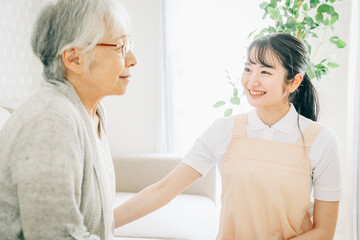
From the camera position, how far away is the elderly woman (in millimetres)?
798

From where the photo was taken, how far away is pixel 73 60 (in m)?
0.99

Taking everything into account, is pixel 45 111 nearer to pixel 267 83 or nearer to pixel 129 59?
pixel 129 59

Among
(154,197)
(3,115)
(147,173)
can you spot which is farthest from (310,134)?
(147,173)

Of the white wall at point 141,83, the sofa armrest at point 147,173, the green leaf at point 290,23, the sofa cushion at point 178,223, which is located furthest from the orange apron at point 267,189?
the white wall at point 141,83

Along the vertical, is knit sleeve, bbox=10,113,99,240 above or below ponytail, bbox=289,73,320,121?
below

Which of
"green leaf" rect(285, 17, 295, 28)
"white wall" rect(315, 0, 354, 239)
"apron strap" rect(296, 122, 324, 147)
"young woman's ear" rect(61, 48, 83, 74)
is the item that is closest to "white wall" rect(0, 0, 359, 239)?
"white wall" rect(315, 0, 354, 239)

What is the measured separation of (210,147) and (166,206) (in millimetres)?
1122

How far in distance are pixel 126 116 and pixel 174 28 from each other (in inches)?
35.8

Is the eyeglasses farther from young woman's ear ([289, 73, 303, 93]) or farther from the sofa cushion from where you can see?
the sofa cushion

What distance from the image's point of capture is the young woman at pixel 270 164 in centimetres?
126

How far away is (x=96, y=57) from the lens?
1010mm

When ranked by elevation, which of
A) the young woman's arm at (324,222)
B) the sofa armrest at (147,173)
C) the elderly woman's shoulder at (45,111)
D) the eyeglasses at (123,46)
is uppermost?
the eyeglasses at (123,46)

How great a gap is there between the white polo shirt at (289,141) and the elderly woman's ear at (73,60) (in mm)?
594

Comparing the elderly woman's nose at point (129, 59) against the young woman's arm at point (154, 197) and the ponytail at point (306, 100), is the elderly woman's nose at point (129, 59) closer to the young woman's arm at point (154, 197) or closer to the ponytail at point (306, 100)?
the young woman's arm at point (154, 197)
